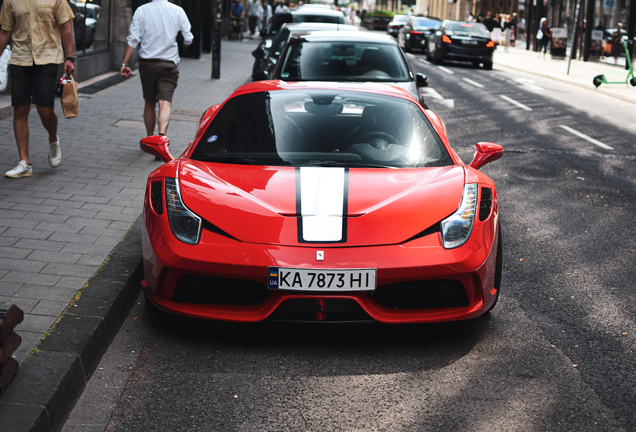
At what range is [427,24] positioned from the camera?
3172 centimetres

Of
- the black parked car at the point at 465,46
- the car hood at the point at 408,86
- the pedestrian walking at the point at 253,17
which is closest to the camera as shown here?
the car hood at the point at 408,86

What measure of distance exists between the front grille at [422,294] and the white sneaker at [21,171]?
13.9 feet

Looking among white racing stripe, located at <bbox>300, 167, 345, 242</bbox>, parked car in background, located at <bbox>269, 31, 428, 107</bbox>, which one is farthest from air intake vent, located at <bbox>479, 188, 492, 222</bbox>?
parked car in background, located at <bbox>269, 31, 428, 107</bbox>

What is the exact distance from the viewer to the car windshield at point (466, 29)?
84.5 ft

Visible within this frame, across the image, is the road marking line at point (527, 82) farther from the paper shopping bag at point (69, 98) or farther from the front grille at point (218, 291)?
the front grille at point (218, 291)

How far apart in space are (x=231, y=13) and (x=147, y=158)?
2718cm

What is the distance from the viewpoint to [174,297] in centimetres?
390

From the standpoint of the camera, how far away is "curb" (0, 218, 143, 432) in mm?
2887

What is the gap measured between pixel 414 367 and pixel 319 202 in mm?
945

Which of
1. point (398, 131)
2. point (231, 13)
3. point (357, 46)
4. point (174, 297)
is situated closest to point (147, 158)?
point (357, 46)

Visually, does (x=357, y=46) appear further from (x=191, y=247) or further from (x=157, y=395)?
(x=157, y=395)

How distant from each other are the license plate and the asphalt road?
395mm

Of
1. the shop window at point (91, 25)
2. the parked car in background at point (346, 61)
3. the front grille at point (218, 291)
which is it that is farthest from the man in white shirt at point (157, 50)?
the shop window at point (91, 25)

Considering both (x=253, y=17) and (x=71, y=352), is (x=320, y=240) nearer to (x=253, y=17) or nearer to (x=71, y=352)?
(x=71, y=352)
